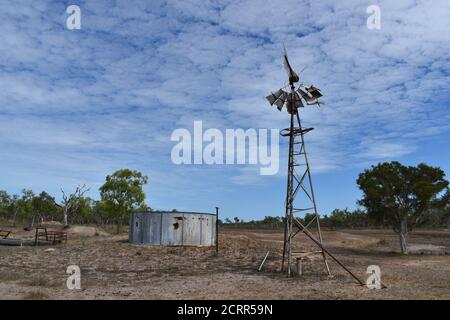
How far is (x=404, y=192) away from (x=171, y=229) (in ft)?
69.4

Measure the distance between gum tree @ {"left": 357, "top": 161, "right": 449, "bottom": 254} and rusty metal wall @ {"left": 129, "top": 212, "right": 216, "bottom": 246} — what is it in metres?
16.1

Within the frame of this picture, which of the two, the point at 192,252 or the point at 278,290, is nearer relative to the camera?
the point at 278,290

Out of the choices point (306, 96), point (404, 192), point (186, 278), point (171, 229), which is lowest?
point (186, 278)

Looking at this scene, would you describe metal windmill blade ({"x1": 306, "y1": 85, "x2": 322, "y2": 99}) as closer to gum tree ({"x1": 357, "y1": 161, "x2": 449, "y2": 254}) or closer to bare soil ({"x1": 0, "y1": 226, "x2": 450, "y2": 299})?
bare soil ({"x1": 0, "y1": 226, "x2": 450, "y2": 299})

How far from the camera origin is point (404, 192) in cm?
3566

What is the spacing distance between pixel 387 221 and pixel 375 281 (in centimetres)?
2291

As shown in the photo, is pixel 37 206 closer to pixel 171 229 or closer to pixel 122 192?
pixel 122 192

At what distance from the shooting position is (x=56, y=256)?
27.0 metres

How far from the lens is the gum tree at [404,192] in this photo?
35.2 meters

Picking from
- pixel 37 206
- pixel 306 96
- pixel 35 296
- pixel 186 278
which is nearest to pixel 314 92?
Result: pixel 306 96

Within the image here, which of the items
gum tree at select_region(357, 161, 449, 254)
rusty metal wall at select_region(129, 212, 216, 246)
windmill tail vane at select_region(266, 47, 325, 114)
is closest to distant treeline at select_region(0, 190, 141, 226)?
rusty metal wall at select_region(129, 212, 216, 246)

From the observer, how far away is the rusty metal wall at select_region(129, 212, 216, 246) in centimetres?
3478
